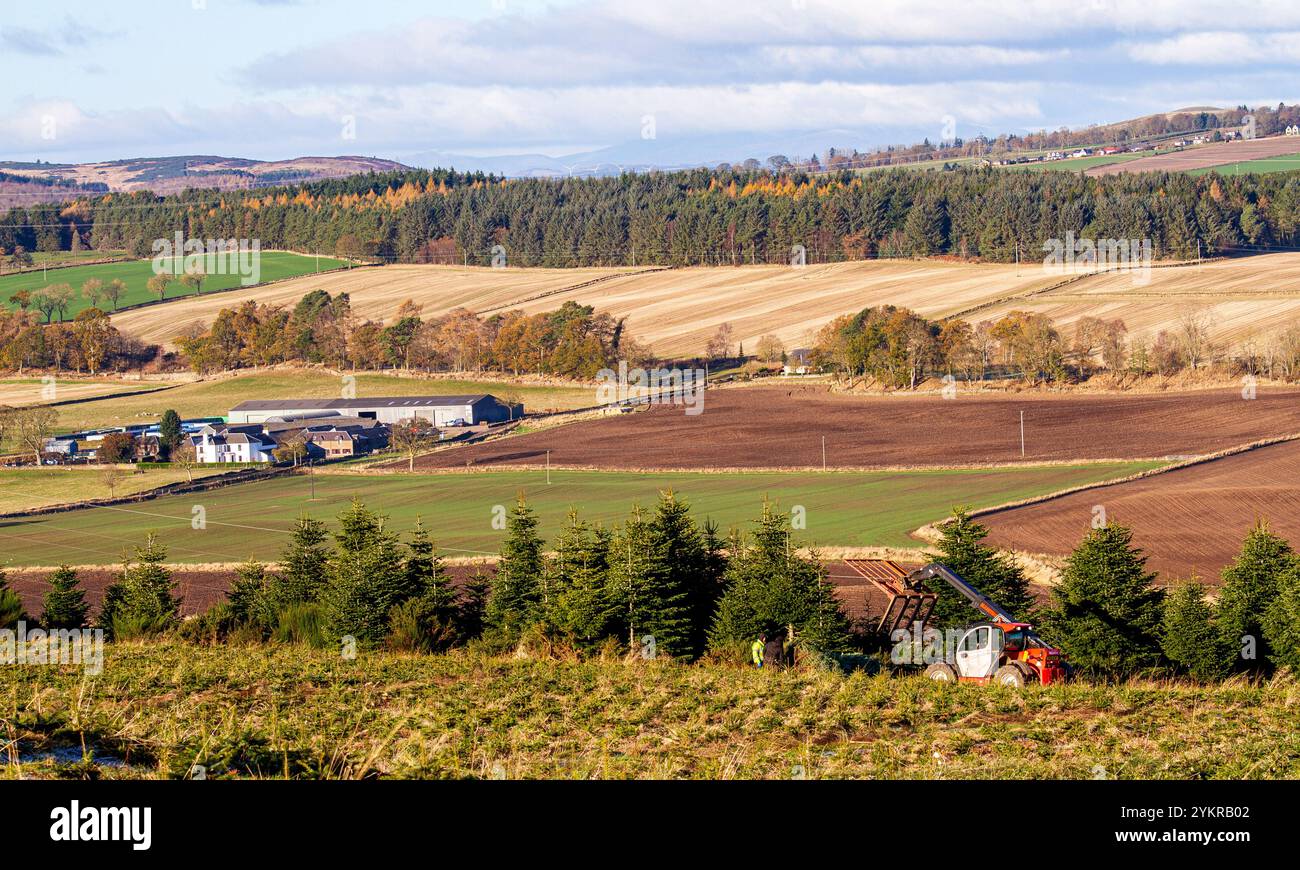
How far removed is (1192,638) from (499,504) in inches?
2027

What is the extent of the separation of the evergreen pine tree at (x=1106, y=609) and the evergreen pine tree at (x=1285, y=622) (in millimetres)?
2530

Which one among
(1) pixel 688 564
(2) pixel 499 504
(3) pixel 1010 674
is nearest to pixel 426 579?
(1) pixel 688 564

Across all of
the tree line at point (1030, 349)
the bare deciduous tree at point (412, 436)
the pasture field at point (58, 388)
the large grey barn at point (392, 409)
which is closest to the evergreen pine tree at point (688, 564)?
the bare deciduous tree at point (412, 436)

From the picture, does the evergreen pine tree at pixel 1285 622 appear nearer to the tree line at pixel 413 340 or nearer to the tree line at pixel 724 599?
the tree line at pixel 724 599

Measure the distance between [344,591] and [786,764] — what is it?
62.8 ft

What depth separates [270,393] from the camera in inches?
5497

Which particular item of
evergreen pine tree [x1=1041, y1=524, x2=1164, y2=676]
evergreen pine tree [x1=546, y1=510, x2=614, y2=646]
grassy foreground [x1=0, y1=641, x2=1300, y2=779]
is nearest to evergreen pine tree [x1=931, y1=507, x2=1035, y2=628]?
evergreen pine tree [x1=1041, y1=524, x2=1164, y2=676]

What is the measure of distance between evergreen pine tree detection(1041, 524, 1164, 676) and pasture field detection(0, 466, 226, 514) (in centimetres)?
7212

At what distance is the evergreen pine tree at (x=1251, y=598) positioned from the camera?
30109mm

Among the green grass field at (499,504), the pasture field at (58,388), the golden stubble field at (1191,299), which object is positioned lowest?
the green grass field at (499,504)

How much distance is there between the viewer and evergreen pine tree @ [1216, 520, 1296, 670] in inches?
1185
